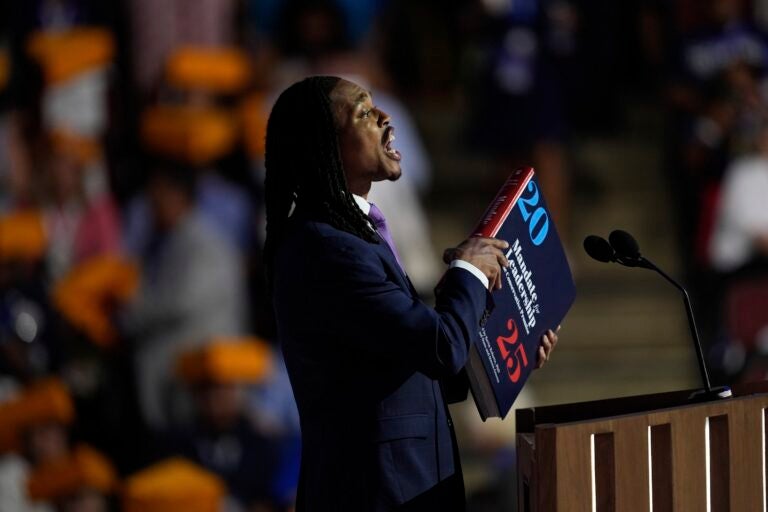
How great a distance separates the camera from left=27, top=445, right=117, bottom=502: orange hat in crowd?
688cm

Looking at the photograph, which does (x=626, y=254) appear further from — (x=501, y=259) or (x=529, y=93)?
(x=529, y=93)

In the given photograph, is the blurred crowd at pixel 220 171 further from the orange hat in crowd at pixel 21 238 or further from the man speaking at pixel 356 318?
the man speaking at pixel 356 318

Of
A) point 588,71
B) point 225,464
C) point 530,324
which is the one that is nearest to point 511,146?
point 588,71

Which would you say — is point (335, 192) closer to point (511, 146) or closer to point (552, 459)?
point (552, 459)

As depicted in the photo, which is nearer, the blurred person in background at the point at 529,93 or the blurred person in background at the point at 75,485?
the blurred person in background at the point at 75,485

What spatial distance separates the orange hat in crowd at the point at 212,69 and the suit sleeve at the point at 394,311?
4.78m

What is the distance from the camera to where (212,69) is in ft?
23.2

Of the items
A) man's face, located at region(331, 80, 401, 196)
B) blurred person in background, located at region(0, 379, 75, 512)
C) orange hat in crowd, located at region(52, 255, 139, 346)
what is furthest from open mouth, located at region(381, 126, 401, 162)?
blurred person in background, located at region(0, 379, 75, 512)

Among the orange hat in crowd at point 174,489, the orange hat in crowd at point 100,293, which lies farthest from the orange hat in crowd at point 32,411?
the orange hat in crowd at point 174,489

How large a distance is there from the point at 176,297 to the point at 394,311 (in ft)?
15.6

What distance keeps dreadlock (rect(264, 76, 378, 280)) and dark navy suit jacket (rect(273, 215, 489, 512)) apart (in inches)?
1.7

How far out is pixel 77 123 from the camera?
24.0 ft

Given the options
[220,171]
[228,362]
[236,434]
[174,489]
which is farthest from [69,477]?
[220,171]

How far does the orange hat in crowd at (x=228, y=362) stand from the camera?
674cm
